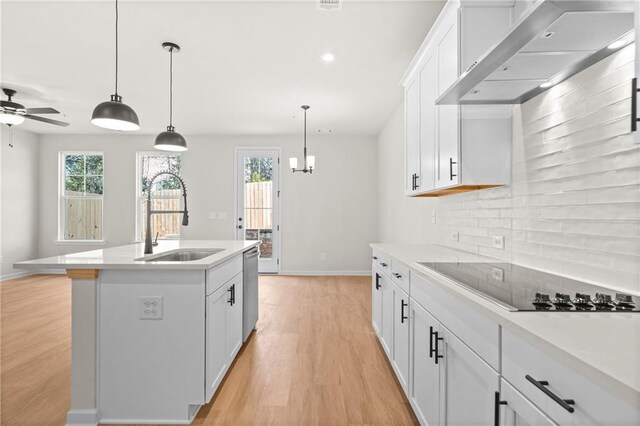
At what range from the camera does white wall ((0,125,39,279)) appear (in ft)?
19.3

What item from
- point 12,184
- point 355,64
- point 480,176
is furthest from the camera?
point 12,184

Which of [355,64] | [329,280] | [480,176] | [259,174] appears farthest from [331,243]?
[480,176]

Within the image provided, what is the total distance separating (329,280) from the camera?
6059mm

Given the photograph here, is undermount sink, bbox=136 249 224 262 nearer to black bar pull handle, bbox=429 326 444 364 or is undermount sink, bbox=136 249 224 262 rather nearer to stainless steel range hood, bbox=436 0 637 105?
black bar pull handle, bbox=429 326 444 364

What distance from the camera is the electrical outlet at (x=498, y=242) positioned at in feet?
6.88

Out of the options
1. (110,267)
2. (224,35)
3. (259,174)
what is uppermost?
(224,35)

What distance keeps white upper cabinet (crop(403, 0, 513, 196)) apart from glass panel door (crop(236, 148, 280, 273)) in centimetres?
449

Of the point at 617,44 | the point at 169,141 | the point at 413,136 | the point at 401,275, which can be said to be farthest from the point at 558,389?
the point at 169,141

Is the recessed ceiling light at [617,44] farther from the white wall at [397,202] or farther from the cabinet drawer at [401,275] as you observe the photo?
the white wall at [397,202]

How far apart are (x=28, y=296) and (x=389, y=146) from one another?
230 inches

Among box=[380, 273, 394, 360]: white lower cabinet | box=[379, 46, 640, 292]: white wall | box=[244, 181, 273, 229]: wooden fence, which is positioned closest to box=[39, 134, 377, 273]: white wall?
box=[244, 181, 273, 229]: wooden fence

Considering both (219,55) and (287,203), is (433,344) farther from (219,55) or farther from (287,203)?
(287,203)

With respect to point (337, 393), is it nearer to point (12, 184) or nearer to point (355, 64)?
point (355, 64)

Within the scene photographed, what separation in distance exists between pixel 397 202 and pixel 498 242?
2907mm
